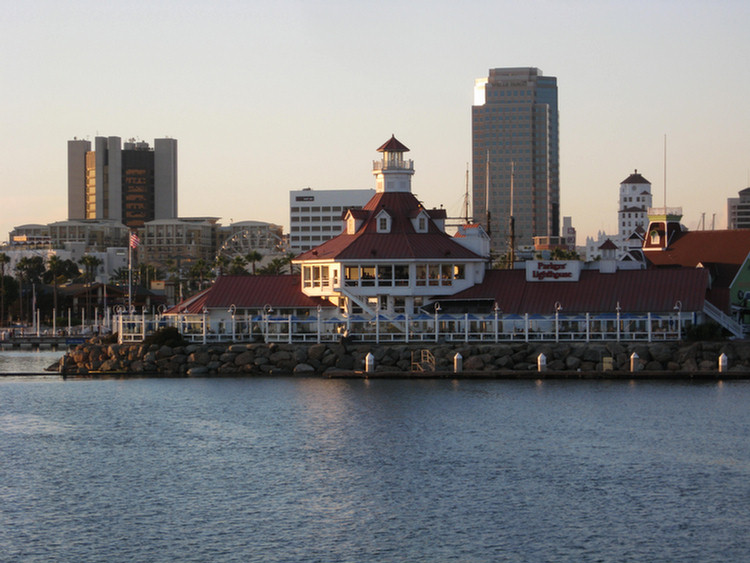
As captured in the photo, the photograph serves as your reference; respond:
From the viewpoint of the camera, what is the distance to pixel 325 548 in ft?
117

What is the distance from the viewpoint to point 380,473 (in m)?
45.7

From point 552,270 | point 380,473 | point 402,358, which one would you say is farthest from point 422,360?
point 380,473

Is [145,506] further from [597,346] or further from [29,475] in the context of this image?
[597,346]

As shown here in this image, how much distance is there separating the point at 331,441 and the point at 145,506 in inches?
495

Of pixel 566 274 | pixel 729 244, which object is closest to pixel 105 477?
pixel 566 274

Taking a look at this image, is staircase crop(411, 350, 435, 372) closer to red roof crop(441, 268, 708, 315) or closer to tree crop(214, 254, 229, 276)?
red roof crop(441, 268, 708, 315)

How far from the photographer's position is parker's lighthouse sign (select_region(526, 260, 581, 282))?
Result: 79562 millimetres

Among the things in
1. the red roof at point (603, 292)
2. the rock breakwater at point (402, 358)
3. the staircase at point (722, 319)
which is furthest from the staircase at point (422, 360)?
the staircase at point (722, 319)

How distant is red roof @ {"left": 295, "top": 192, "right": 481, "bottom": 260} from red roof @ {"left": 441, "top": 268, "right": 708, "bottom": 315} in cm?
279

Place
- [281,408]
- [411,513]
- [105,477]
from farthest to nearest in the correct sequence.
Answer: [281,408] → [105,477] → [411,513]

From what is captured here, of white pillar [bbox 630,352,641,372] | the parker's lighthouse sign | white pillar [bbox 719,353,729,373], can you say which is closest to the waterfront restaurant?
the parker's lighthouse sign

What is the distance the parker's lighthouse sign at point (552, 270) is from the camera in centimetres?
7956

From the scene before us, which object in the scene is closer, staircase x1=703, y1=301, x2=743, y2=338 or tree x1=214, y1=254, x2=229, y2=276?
staircase x1=703, y1=301, x2=743, y2=338

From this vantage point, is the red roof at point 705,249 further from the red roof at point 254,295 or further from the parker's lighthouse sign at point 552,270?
the red roof at point 254,295
